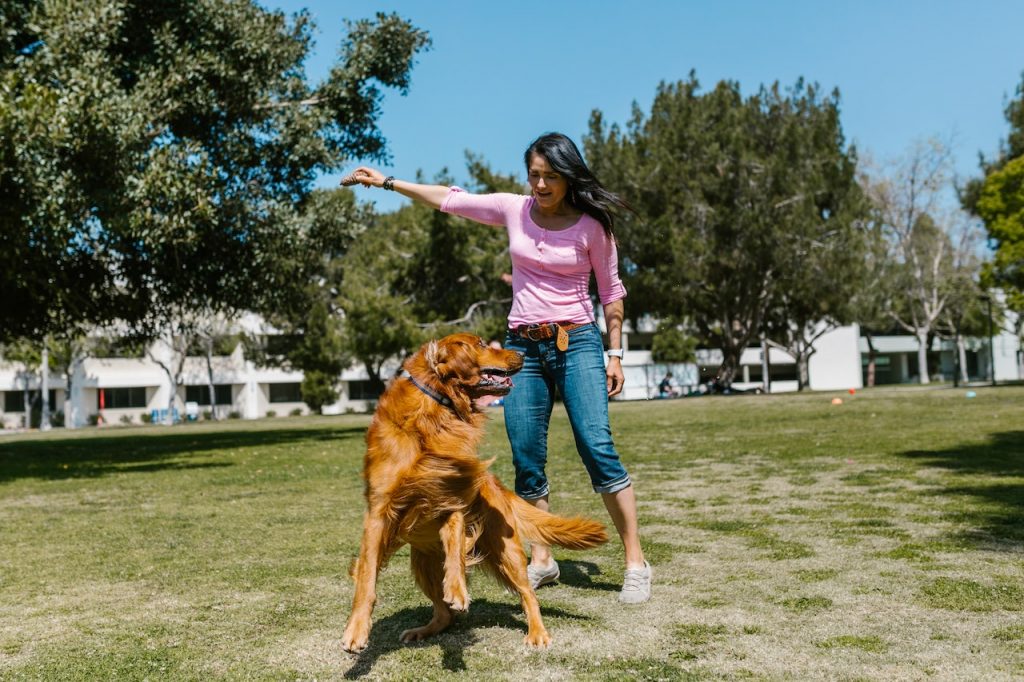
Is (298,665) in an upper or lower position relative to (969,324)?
lower

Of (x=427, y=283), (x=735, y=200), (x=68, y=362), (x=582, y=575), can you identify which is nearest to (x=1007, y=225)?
(x=735, y=200)

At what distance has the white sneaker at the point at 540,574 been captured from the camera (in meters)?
4.94

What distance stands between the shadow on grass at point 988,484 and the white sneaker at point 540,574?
9.37ft

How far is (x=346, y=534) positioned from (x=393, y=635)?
2925mm

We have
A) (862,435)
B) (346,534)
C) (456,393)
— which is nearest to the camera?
(456,393)

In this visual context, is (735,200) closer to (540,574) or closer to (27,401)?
(540,574)

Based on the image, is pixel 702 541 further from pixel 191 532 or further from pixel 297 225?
pixel 297 225

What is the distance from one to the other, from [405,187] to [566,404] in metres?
1.46

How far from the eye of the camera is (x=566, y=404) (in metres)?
4.77

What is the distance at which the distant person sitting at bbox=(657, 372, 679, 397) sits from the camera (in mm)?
57000

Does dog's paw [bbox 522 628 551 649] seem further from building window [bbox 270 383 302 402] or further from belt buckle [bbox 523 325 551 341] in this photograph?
building window [bbox 270 383 302 402]

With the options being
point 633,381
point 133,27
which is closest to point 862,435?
point 133,27

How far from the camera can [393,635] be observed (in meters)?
4.21

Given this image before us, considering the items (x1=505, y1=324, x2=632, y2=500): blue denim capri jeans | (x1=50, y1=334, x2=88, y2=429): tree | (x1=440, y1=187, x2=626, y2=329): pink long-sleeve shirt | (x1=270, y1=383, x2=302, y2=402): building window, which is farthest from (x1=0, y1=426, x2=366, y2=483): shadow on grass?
(x1=270, y1=383, x2=302, y2=402): building window
